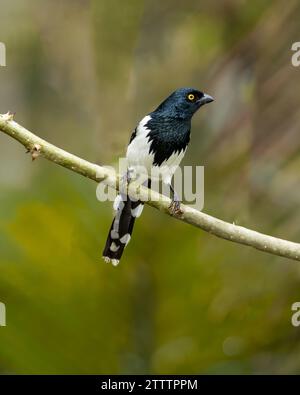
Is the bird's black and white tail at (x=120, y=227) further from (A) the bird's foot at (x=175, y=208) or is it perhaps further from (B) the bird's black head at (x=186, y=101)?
(B) the bird's black head at (x=186, y=101)

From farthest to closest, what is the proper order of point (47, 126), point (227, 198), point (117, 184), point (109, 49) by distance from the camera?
point (47, 126) → point (109, 49) → point (227, 198) → point (117, 184)

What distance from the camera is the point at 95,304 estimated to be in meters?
3.52

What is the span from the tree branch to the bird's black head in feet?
3.10

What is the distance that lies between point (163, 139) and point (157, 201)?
0.86 m

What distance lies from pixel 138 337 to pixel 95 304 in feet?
0.79

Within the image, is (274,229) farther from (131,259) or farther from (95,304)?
(95,304)

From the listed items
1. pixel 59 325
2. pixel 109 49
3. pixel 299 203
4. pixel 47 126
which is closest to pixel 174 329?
pixel 59 325

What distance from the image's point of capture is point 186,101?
165 inches

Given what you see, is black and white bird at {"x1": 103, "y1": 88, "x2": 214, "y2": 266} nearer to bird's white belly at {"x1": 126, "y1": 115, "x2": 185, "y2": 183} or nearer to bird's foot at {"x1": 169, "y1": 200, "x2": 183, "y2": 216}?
bird's white belly at {"x1": 126, "y1": 115, "x2": 185, "y2": 183}

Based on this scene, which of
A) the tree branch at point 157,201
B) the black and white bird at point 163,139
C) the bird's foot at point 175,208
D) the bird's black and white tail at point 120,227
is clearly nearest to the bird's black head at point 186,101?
the black and white bird at point 163,139

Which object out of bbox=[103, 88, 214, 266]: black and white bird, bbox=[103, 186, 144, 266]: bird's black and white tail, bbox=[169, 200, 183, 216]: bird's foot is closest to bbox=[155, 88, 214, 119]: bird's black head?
bbox=[103, 88, 214, 266]: black and white bird

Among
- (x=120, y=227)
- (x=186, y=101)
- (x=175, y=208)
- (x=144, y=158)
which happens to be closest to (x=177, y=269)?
(x=175, y=208)

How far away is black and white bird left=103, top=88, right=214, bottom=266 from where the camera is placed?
405 centimetres

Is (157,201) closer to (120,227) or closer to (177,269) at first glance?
(177,269)
